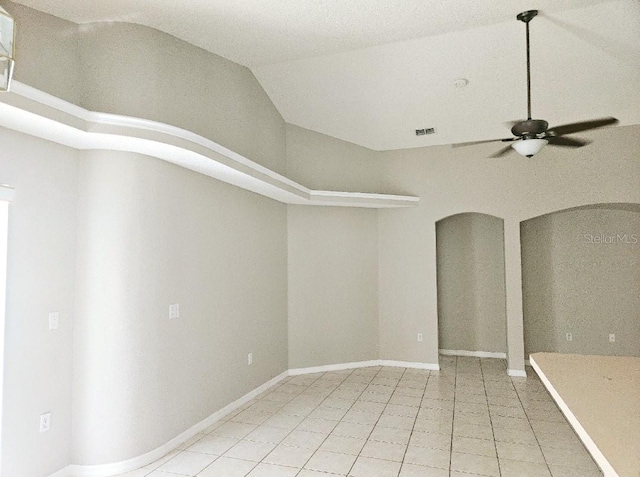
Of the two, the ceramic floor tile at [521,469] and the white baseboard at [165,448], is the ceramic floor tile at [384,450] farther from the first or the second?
the white baseboard at [165,448]

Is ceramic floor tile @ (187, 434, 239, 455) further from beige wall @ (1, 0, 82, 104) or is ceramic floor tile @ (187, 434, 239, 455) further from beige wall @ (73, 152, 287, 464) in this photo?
beige wall @ (1, 0, 82, 104)

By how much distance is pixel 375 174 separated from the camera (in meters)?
6.85

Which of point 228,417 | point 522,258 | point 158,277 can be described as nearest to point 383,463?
point 228,417

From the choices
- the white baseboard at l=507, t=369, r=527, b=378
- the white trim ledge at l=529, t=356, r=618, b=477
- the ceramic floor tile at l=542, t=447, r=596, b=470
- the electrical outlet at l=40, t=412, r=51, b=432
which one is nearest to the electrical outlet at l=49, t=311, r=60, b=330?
the electrical outlet at l=40, t=412, r=51, b=432

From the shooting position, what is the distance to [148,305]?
363cm

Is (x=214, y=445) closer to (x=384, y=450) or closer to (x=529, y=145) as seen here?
(x=384, y=450)

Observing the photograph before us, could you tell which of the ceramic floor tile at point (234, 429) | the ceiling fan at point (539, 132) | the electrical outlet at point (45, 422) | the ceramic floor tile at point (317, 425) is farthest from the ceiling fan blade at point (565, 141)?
the electrical outlet at point (45, 422)

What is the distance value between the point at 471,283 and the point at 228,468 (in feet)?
16.7

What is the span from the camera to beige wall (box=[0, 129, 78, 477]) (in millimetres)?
2908

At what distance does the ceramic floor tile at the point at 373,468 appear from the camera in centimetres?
335

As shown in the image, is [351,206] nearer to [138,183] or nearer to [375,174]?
[375,174]

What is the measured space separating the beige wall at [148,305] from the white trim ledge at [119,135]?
17 centimetres

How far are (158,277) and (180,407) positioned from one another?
3.91 ft

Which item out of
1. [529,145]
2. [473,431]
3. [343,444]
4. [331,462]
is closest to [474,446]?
[473,431]
